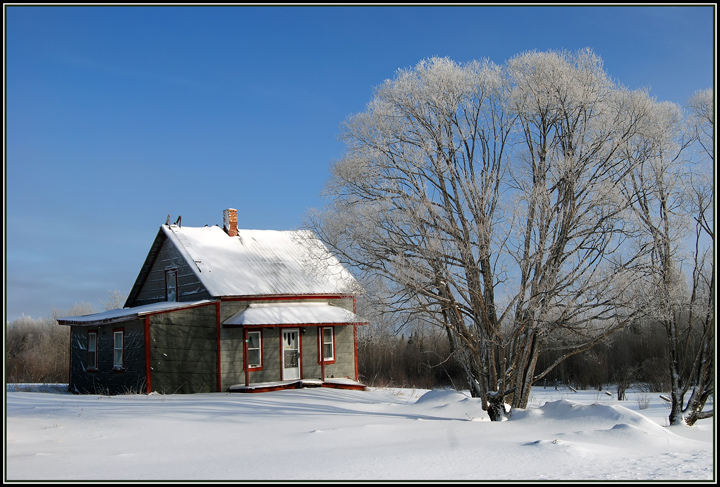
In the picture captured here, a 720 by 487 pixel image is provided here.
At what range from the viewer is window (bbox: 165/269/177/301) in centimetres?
2370

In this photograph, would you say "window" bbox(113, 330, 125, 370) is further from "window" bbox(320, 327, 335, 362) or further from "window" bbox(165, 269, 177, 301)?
"window" bbox(320, 327, 335, 362)

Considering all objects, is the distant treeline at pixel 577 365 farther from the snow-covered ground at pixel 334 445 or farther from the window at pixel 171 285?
the snow-covered ground at pixel 334 445

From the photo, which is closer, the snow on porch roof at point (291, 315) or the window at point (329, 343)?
the snow on porch roof at point (291, 315)

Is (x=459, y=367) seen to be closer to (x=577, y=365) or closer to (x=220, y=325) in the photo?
(x=577, y=365)

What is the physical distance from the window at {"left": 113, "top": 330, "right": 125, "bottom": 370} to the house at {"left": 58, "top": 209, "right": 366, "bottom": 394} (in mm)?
36

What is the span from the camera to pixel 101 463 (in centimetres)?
743

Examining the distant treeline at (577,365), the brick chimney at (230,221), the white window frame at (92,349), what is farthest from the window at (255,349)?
the distant treeline at (577,365)

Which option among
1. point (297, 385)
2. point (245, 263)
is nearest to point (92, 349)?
point (245, 263)

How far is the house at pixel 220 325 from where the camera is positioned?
20.4 meters

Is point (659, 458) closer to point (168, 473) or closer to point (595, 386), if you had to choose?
point (168, 473)

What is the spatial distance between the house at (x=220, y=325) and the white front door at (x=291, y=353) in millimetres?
39

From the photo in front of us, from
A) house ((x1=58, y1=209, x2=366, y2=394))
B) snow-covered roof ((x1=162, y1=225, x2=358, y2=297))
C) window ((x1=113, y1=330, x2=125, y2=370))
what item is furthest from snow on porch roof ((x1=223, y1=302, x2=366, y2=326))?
window ((x1=113, y1=330, x2=125, y2=370))

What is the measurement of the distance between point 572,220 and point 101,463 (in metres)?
10.5

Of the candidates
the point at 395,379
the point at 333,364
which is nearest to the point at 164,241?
the point at 333,364
